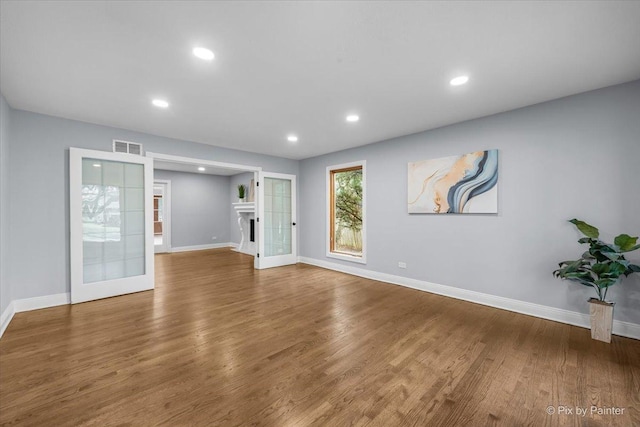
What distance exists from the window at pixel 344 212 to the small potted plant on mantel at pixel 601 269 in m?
3.47

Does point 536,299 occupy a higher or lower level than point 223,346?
higher

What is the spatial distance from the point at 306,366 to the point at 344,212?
4.03 metres

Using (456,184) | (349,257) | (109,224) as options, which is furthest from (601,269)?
(109,224)

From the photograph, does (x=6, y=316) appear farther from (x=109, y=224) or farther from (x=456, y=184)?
(x=456, y=184)

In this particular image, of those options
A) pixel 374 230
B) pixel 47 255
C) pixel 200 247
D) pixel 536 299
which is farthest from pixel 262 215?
pixel 536 299

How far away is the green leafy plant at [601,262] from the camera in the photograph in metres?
2.39

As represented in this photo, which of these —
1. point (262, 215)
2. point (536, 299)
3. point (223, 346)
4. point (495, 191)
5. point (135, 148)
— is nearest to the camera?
point (223, 346)

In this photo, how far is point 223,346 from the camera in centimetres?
245

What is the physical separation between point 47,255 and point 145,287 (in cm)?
127

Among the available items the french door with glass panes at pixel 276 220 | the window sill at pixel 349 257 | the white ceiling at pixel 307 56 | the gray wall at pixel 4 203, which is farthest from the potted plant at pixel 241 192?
the gray wall at pixel 4 203

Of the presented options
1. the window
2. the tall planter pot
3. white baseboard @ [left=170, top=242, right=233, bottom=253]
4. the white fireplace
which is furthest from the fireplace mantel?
Answer: the tall planter pot

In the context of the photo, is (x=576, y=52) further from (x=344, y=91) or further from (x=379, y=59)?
(x=344, y=91)

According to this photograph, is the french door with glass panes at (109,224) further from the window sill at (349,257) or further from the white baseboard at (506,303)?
the white baseboard at (506,303)

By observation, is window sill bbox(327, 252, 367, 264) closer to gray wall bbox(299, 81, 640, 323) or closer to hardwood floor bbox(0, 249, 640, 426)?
gray wall bbox(299, 81, 640, 323)
